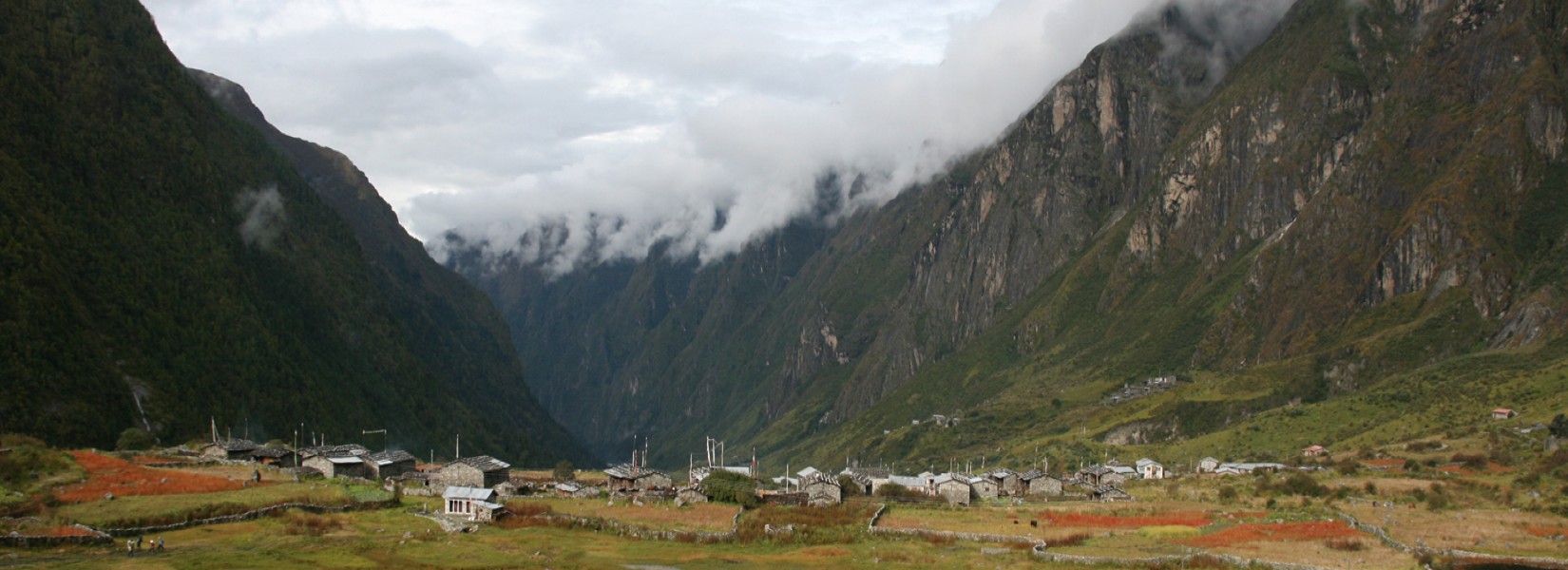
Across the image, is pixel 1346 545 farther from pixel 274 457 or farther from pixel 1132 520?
pixel 274 457

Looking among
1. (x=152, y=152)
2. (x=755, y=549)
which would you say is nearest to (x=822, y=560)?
(x=755, y=549)

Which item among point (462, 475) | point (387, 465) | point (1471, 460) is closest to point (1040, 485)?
point (1471, 460)

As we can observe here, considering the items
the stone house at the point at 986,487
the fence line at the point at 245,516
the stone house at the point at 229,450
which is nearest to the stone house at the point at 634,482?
the fence line at the point at 245,516

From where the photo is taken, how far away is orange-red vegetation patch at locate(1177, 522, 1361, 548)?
92.3 metres

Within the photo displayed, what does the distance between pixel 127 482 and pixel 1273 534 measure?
A: 276ft

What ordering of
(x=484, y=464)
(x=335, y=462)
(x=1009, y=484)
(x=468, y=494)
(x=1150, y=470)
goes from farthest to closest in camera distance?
1. (x=1150, y=470)
2. (x=1009, y=484)
3. (x=484, y=464)
4. (x=335, y=462)
5. (x=468, y=494)

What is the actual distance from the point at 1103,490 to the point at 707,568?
2865 inches

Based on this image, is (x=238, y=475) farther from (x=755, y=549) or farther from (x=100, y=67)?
(x=100, y=67)

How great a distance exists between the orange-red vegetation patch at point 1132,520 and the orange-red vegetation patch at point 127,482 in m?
66.6

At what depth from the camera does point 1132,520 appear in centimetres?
10775

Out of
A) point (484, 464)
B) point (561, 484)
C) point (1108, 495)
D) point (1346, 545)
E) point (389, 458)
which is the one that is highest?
point (389, 458)

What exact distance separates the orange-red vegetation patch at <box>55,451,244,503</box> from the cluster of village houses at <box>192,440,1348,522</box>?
1407 centimetres

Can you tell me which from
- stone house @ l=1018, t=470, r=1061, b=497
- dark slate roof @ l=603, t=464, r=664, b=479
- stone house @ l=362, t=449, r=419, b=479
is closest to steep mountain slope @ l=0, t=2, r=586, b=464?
stone house @ l=362, t=449, r=419, b=479

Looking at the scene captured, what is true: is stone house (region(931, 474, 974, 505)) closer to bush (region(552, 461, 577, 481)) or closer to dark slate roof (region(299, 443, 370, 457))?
bush (region(552, 461, 577, 481))
